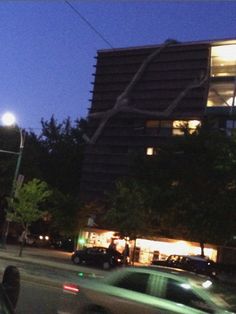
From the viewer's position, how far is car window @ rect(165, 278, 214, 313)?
8.83 meters

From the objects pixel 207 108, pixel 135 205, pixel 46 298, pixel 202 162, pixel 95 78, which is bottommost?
pixel 46 298

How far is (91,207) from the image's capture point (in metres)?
51.2

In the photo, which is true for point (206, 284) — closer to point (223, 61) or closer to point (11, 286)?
point (11, 286)

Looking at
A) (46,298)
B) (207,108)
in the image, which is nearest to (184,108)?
(207,108)

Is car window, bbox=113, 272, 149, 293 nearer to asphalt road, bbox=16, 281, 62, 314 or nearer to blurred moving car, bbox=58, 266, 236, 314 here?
blurred moving car, bbox=58, 266, 236, 314

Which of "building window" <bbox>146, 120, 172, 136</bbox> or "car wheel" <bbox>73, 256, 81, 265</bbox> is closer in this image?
"car wheel" <bbox>73, 256, 81, 265</bbox>

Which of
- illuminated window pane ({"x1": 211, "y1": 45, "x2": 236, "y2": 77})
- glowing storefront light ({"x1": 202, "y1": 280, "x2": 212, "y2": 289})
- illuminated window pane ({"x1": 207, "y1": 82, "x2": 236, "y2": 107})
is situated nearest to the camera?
glowing storefront light ({"x1": 202, "y1": 280, "x2": 212, "y2": 289})

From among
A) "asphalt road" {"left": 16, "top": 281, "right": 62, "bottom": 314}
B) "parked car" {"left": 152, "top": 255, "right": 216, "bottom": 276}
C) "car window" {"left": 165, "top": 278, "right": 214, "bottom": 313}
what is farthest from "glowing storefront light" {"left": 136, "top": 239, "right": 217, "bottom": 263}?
"car window" {"left": 165, "top": 278, "right": 214, "bottom": 313}

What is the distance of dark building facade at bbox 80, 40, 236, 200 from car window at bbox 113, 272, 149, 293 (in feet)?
137

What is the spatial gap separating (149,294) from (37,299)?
636cm

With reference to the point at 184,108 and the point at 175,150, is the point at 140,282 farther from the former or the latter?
the point at 184,108

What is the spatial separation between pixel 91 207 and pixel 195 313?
1684 inches

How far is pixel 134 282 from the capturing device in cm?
973

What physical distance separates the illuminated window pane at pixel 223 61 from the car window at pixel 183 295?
45795mm
